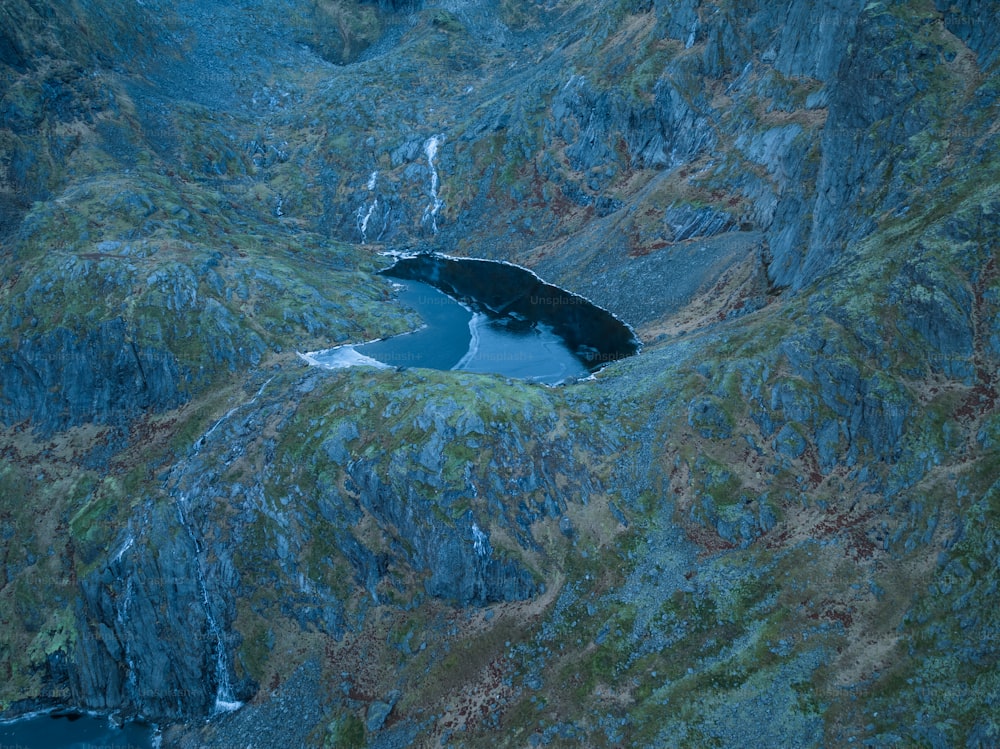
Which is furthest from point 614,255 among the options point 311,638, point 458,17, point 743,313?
point 458,17

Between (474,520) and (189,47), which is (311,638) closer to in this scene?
(474,520)

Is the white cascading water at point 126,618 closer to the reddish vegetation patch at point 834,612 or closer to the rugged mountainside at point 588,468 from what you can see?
the rugged mountainside at point 588,468

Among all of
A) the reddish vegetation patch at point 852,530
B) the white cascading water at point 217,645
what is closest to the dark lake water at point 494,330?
the white cascading water at point 217,645

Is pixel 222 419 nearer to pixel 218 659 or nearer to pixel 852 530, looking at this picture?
pixel 218 659

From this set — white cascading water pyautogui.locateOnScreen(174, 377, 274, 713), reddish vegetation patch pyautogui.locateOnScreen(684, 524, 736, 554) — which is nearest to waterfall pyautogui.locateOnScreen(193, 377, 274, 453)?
white cascading water pyautogui.locateOnScreen(174, 377, 274, 713)

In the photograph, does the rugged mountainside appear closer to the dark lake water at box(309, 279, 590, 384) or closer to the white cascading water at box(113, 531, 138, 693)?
the white cascading water at box(113, 531, 138, 693)
